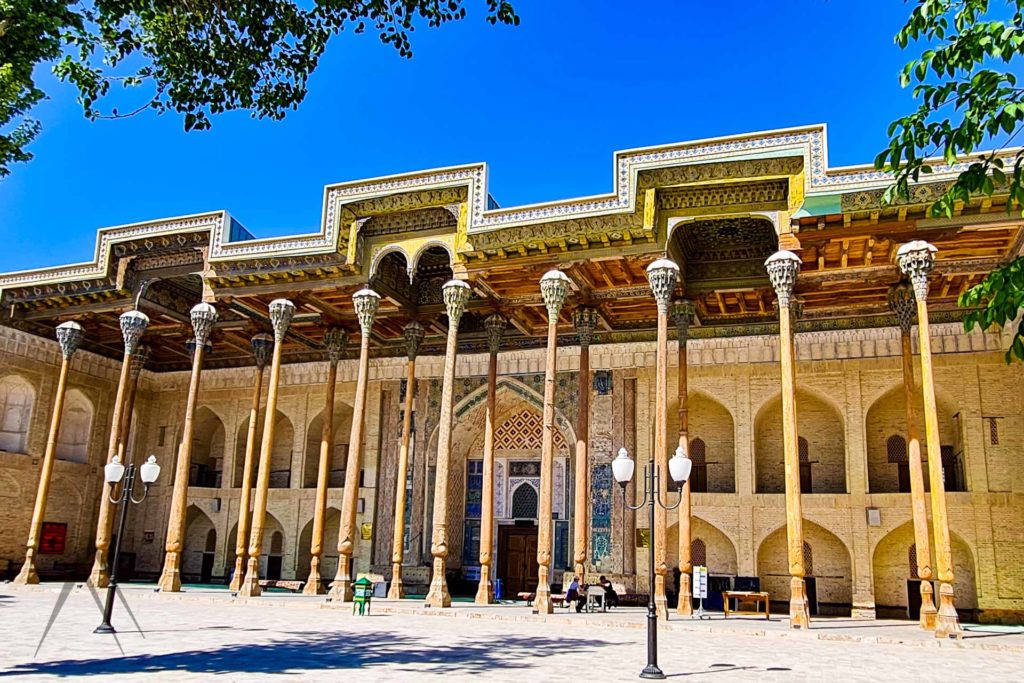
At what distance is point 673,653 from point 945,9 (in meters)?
7.54

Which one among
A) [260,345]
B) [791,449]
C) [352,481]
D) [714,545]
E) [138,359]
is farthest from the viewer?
[138,359]

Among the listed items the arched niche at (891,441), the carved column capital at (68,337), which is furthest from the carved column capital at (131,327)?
the arched niche at (891,441)

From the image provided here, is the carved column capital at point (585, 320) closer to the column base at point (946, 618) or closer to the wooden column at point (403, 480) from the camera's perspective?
the wooden column at point (403, 480)

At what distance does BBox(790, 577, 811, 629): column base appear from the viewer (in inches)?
499

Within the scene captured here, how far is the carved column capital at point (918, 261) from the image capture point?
13172mm

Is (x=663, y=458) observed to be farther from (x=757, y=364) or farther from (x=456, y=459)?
(x=456, y=459)

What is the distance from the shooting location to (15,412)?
22.0m

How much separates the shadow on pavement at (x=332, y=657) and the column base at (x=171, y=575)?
7524mm

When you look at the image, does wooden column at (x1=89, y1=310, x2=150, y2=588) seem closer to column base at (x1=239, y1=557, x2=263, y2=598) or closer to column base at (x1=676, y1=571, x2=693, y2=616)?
column base at (x1=239, y1=557, x2=263, y2=598)

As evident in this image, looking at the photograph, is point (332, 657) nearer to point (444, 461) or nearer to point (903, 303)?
point (444, 461)

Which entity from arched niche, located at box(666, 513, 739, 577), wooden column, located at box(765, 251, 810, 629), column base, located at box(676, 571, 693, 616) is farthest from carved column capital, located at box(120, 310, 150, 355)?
wooden column, located at box(765, 251, 810, 629)

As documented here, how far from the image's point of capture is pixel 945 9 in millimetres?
4434

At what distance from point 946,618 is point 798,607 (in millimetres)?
1938

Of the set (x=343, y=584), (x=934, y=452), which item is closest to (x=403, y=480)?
(x=343, y=584)
